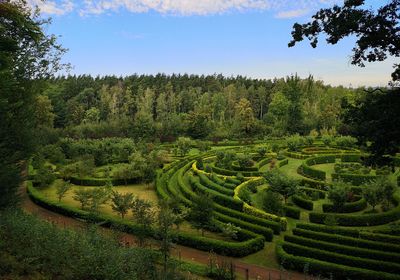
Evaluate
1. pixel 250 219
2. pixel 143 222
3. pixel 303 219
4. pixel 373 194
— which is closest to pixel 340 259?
pixel 250 219

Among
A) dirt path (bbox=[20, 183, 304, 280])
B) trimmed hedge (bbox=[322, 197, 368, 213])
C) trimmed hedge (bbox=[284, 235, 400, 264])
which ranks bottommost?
dirt path (bbox=[20, 183, 304, 280])

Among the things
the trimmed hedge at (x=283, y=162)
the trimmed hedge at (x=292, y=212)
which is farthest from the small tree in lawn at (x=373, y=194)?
the trimmed hedge at (x=283, y=162)

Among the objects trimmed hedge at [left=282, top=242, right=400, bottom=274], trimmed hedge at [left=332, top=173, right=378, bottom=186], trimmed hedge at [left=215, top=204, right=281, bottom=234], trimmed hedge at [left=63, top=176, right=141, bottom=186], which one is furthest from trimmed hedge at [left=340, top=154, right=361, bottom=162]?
trimmed hedge at [left=282, top=242, right=400, bottom=274]

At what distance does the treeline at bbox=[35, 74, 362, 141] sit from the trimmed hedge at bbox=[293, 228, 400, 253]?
34.2 meters

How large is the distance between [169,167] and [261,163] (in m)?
12.1

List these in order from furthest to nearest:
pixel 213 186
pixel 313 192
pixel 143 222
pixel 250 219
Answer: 1. pixel 213 186
2. pixel 313 192
3. pixel 250 219
4. pixel 143 222

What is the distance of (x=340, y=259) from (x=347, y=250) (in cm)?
114

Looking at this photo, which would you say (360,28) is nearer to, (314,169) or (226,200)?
(226,200)

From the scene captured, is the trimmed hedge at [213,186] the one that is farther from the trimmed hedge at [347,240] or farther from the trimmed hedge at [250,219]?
the trimmed hedge at [347,240]

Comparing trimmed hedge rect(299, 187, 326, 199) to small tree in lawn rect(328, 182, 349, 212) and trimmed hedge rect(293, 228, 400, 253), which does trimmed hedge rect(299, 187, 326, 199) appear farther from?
trimmed hedge rect(293, 228, 400, 253)

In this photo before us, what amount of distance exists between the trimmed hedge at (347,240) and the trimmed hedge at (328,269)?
124 inches

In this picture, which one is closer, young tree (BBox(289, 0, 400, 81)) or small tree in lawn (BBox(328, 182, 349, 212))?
young tree (BBox(289, 0, 400, 81))

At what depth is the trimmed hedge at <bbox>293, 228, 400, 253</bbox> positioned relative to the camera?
21.8 metres

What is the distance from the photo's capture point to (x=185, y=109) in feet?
380
